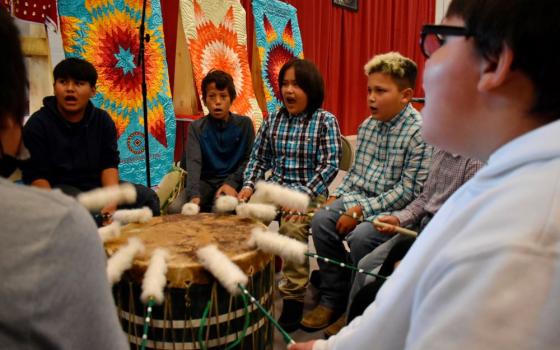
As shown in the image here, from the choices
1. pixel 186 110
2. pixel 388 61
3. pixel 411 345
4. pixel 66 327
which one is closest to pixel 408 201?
pixel 388 61

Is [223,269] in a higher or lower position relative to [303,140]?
lower

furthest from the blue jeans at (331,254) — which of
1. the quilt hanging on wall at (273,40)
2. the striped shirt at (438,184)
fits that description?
the quilt hanging on wall at (273,40)

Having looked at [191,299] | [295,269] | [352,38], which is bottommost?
[295,269]

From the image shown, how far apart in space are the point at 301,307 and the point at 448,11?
64.3 inches

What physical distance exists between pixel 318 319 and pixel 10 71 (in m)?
1.67

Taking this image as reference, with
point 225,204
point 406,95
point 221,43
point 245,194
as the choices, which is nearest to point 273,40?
point 221,43

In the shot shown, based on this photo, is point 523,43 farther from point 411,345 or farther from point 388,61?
point 388,61

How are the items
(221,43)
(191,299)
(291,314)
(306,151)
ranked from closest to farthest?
(191,299) → (291,314) → (306,151) → (221,43)

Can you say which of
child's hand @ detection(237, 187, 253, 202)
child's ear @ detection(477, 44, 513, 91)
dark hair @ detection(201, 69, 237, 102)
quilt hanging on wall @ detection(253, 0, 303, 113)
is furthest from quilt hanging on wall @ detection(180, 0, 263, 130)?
child's ear @ detection(477, 44, 513, 91)

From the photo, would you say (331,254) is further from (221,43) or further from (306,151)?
(221,43)

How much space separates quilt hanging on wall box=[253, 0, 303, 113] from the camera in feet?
12.6

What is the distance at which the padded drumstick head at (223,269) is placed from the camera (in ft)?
3.40

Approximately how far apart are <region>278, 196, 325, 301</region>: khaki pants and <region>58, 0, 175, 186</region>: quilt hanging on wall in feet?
4.60

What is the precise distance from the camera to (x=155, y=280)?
1.01 metres
